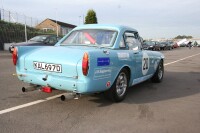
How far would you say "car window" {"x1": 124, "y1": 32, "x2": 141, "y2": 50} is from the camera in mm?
6354

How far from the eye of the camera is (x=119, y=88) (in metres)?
5.81

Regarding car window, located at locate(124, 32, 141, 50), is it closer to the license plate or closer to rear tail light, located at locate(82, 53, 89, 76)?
rear tail light, located at locate(82, 53, 89, 76)

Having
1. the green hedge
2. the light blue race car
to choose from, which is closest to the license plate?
the light blue race car

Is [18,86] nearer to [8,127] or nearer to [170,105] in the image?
[8,127]

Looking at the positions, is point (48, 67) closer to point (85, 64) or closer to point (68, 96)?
point (68, 96)

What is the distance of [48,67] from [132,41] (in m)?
2.52

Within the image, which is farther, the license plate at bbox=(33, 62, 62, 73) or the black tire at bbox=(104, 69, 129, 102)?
the black tire at bbox=(104, 69, 129, 102)

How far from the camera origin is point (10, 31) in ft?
101

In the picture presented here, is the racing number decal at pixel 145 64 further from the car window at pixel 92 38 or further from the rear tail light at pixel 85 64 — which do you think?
the rear tail light at pixel 85 64

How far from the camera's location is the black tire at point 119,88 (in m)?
5.49

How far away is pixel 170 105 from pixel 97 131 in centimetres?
231

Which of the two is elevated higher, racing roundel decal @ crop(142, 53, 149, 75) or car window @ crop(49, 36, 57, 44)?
car window @ crop(49, 36, 57, 44)

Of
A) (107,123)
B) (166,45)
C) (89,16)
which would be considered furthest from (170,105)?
(166,45)

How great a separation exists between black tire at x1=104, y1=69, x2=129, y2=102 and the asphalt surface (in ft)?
0.47
